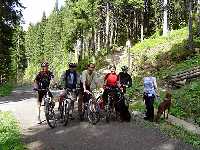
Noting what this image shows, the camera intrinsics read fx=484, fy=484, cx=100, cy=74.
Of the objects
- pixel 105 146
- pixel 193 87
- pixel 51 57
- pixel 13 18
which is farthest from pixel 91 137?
pixel 51 57

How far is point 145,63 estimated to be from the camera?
39.5 metres

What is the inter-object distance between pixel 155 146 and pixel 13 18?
2913cm

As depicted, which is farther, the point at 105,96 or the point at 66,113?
the point at 105,96

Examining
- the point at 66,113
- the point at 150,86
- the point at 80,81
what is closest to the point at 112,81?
the point at 80,81

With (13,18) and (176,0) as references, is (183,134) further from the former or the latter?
(176,0)

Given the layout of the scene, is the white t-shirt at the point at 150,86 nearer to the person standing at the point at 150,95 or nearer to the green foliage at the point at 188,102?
the person standing at the point at 150,95

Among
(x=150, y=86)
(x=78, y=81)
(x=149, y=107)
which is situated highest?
(x=78, y=81)

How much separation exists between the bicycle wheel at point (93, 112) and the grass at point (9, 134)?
2.47 metres

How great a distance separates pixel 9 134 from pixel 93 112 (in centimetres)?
329

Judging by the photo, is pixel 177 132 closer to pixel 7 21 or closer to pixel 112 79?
pixel 112 79

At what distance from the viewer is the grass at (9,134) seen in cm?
1277

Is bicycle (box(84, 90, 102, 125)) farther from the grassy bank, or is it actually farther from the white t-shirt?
the grassy bank

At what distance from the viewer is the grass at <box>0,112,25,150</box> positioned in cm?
1277

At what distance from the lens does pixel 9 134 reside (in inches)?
569
